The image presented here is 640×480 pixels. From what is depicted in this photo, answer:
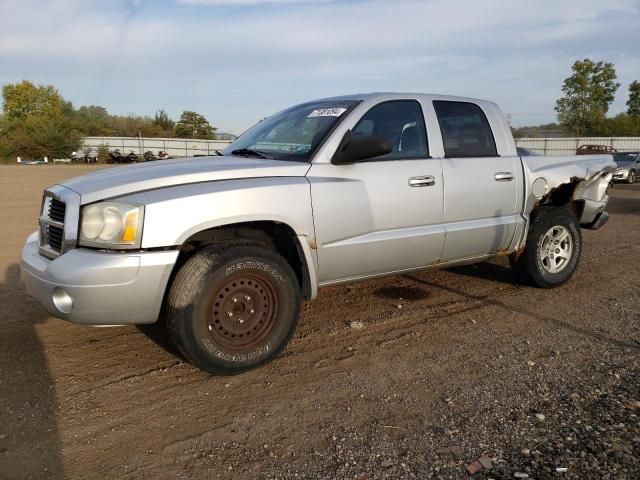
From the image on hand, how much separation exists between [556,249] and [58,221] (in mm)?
4724

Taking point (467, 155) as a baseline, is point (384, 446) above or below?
below

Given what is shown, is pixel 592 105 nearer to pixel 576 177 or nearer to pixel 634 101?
pixel 634 101

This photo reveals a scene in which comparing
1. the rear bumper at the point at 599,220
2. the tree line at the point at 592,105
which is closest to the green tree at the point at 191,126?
the tree line at the point at 592,105

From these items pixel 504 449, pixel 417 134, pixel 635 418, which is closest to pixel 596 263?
pixel 417 134

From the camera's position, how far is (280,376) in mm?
3674

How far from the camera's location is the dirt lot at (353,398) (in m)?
2.67

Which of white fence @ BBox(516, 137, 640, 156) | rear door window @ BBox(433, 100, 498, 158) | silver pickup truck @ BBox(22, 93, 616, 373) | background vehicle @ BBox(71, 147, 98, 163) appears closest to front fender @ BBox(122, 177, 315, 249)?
silver pickup truck @ BBox(22, 93, 616, 373)

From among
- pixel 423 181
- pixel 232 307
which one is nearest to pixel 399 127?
pixel 423 181

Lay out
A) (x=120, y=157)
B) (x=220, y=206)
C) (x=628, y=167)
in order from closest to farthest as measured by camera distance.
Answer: (x=220, y=206) → (x=628, y=167) → (x=120, y=157)

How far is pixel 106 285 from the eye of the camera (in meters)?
3.21

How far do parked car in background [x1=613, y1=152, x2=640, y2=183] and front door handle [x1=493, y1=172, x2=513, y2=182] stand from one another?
20.8 metres

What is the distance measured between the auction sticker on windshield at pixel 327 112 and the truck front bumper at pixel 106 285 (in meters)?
1.80

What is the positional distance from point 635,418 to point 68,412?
3.24 meters

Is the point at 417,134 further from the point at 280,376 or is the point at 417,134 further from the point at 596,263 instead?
the point at 596,263
